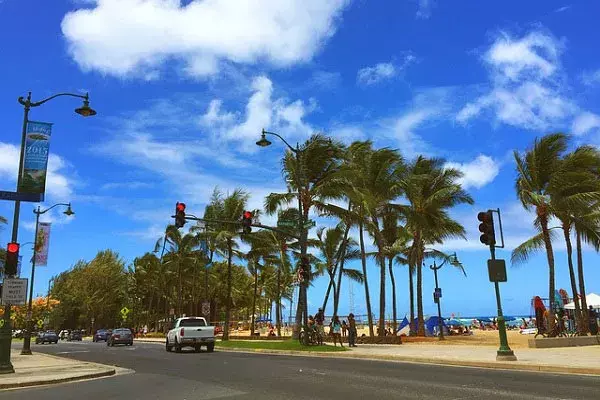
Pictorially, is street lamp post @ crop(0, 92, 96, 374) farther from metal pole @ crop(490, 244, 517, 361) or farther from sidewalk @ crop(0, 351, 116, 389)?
metal pole @ crop(490, 244, 517, 361)

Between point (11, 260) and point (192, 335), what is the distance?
1323 centimetres

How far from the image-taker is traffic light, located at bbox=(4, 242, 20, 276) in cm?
1633

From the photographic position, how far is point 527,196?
26.8m

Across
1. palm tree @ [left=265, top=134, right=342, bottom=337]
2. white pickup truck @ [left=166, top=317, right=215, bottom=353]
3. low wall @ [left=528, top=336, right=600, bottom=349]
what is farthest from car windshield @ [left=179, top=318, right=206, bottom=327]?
low wall @ [left=528, top=336, right=600, bottom=349]

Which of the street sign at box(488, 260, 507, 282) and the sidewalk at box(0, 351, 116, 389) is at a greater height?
the street sign at box(488, 260, 507, 282)

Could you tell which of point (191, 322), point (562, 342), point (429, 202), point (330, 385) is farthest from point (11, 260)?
point (429, 202)

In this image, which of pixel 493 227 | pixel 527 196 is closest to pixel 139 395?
pixel 493 227

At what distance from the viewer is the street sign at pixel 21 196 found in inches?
658

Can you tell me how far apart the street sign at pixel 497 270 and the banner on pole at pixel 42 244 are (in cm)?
2709

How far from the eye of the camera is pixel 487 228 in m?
17.9

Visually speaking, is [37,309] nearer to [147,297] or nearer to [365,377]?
[147,297]

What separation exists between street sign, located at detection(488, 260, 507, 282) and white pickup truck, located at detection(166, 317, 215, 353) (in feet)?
52.9

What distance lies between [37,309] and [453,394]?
289 ft

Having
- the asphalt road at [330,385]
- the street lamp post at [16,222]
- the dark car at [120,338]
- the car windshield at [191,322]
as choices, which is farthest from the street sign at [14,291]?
the dark car at [120,338]
